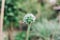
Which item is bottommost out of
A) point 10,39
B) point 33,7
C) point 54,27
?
point 10,39

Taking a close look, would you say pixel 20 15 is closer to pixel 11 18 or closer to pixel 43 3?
pixel 11 18

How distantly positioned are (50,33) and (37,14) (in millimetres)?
971

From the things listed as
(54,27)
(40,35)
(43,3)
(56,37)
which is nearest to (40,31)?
(40,35)

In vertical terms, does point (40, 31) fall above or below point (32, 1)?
below

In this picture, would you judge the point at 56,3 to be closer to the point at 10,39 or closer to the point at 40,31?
the point at 40,31

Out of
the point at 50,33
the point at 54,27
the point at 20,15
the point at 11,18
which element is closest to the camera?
the point at 50,33

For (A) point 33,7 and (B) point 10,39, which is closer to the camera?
(B) point 10,39

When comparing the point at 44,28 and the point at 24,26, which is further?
the point at 24,26

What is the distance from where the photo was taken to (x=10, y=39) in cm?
229

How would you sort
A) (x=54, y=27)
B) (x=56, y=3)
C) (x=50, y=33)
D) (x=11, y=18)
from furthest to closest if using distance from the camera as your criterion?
(x=56, y=3), (x=11, y=18), (x=54, y=27), (x=50, y=33)

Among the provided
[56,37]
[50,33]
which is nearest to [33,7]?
[50,33]

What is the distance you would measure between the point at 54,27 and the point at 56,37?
381 millimetres

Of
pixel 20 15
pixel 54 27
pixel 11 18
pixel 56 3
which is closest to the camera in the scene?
pixel 54 27

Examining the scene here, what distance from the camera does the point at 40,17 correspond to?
3.04 m
